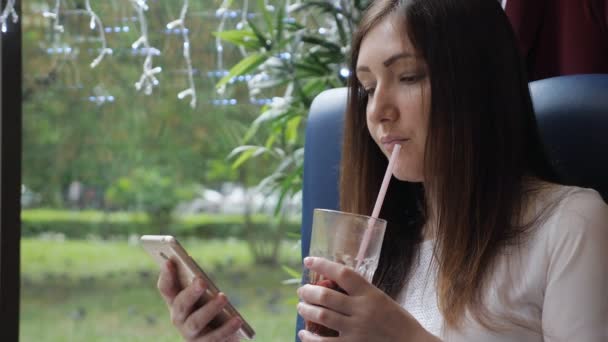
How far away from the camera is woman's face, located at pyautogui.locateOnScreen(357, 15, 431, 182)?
1.35 meters

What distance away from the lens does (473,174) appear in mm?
1369

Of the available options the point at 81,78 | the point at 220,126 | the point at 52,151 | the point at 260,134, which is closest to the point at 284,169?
the point at 260,134

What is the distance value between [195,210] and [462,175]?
2.69 metres

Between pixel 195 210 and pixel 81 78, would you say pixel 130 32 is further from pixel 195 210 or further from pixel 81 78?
pixel 195 210

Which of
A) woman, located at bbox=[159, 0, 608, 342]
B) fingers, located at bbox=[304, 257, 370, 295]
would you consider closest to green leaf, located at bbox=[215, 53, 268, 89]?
woman, located at bbox=[159, 0, 608, 342]

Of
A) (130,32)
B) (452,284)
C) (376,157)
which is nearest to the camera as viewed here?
(452,284)

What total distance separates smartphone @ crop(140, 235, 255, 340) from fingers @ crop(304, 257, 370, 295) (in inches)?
10.8

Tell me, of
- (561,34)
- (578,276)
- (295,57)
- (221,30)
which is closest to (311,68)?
(295,57)

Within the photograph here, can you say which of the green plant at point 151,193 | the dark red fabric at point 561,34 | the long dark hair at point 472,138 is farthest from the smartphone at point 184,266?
the green plant at point 151,193

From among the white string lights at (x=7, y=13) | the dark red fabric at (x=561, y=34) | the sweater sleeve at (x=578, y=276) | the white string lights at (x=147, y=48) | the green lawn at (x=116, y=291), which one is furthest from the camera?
the green lawn at (x=116, y=291)

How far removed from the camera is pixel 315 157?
1903 millimetres

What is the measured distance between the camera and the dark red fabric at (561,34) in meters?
1.65

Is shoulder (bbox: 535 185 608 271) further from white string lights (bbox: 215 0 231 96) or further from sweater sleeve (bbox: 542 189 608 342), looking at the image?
white string lights (bbox: 215 0 231 96)

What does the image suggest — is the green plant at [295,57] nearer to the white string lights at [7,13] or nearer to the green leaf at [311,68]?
the green leaf at [311,68]
